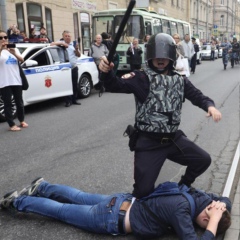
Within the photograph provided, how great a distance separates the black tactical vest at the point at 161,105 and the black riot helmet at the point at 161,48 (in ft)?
0.47

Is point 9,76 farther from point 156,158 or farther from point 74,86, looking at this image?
point 156,158

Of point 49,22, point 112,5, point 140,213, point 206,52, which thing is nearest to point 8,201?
point 140,213

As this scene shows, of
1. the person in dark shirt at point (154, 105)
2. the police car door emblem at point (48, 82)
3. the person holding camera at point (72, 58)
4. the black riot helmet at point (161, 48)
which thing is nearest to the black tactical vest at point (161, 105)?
the person in dark shirt at point (154, 105)

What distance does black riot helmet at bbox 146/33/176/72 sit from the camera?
2.91 meters

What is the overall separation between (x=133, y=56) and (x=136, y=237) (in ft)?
37.1

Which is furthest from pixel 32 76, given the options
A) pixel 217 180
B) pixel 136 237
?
pixel 136 237

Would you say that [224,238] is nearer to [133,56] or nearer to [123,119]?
[123,119]

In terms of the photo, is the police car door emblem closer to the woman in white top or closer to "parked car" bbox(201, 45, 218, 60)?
the woman in white top

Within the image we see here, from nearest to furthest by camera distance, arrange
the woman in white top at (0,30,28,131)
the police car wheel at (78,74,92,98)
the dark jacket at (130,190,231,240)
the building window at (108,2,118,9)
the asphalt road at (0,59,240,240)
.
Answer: the dark jacket at (130,190,231,240) < the asphalt road at (0,59,240,240) < the woman in white top at (0,30,28,131) < the police car wheel at (78,74,92,98) < the building window at (108,2,118,9)

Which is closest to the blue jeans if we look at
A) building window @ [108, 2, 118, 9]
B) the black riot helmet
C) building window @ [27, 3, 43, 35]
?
the black riot helmet

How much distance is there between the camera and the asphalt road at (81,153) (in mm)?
3277

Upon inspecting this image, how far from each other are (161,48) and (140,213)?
4.36 feet

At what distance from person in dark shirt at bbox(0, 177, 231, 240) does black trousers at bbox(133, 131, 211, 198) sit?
0.15 meters

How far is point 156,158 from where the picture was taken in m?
3.01
